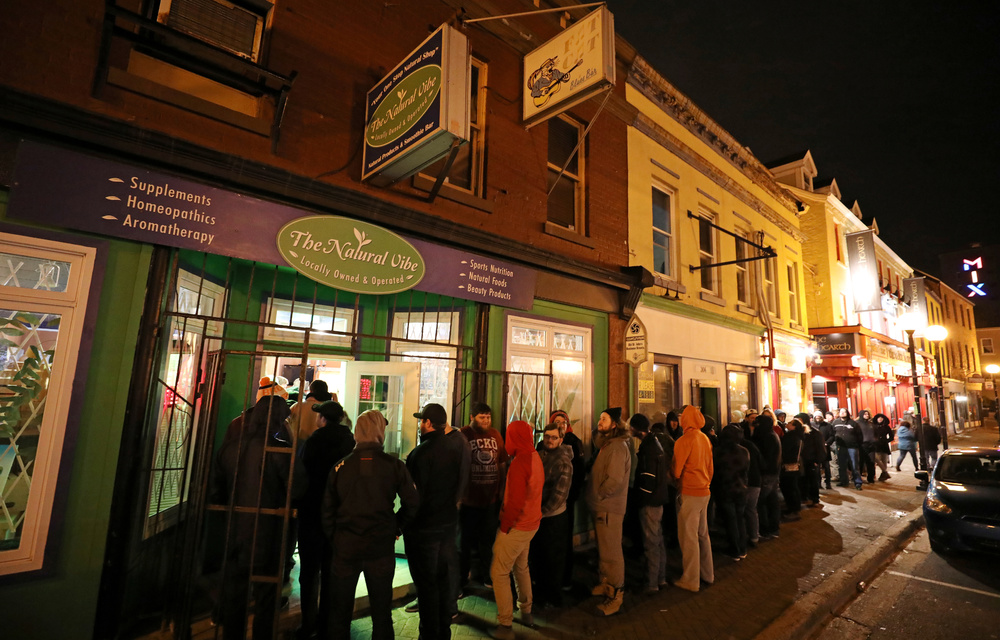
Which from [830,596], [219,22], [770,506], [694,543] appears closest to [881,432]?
[770,506]

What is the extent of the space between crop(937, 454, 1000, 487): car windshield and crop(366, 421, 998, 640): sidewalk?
1252 mm

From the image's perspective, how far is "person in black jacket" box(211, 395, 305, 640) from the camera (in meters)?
4.02

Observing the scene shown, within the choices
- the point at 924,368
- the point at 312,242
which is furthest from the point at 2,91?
the point at 924,368

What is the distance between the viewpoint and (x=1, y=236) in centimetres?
367

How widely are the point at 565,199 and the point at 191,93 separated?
5830 mm

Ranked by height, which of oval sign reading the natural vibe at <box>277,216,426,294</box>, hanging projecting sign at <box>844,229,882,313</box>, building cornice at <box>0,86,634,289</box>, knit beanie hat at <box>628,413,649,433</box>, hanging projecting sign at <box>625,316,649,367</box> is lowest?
knit beanie hat at <box>628,413,649,433</box>

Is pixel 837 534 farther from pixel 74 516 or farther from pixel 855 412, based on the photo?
pixel 855 412

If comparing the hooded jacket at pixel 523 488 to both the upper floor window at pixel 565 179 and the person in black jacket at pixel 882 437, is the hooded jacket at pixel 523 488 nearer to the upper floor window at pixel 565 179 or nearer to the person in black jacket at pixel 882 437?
the upper floor window at pixel 565 179

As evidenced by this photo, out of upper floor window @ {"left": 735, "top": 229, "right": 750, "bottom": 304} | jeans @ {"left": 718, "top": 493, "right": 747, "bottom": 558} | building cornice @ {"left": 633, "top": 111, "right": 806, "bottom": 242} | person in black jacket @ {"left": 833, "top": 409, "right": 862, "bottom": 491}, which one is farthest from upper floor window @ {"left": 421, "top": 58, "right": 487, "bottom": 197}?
person in black jacket @ {"left": 833, "top": 409, "right": 862, "bottom": 491}

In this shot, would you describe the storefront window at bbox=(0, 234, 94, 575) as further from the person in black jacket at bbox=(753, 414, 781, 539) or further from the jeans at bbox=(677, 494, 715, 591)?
the person in black jacket at bbox=(753, 414, 781, 539)

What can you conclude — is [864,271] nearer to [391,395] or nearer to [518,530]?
[391,395]

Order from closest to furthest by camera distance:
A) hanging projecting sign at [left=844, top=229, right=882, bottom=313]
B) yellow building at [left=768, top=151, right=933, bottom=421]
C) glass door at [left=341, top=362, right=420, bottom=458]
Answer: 1. glass door at [left=341, top=362, right=420, bottom=458]
2. yellow building at [left=768, top=151, right=933, bottom=421]
3. hanging projecting sign at [left=844, top=229, right=882, bottom=313]

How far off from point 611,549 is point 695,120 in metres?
10.6

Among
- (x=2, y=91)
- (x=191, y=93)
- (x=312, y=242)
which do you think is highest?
(x=191, y=93)
